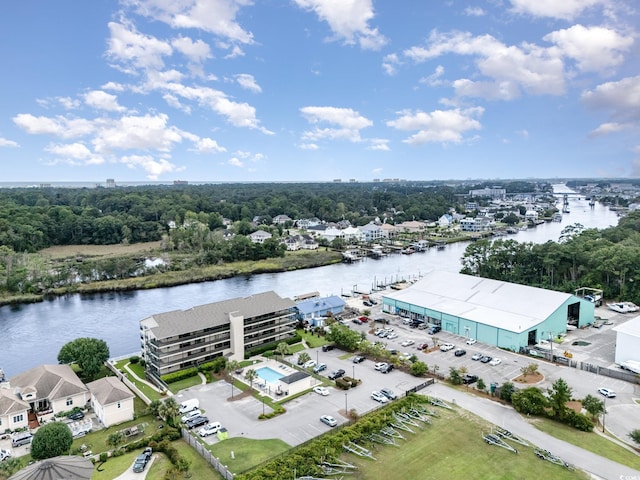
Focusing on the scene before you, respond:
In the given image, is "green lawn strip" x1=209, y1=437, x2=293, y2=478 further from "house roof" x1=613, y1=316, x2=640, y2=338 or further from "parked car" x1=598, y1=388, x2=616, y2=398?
"house roof" x1=613, y1=316, x2=640, y2=338

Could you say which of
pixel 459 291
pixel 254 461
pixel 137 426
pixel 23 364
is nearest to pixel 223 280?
pixel 23 364

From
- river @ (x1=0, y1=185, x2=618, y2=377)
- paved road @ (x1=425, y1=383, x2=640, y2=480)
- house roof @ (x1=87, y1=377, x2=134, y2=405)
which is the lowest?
river @ (x1=0, y1=185, x2=618, y2=377)

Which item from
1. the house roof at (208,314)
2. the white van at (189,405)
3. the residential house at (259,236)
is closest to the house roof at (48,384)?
the house roof at (208,314)

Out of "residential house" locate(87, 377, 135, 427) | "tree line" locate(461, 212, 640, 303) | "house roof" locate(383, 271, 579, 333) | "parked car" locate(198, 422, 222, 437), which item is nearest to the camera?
"parked car" locate(198, 422, 222, 437)

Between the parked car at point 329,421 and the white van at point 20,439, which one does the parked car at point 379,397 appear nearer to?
the parked car at point 329,421

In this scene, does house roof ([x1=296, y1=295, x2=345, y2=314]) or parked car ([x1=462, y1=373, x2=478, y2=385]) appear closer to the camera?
parked car ([x1=462, y1=373, x2=478, y2=385])

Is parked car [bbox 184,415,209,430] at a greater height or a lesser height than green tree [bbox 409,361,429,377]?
lesser

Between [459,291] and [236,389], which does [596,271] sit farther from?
[236,389]

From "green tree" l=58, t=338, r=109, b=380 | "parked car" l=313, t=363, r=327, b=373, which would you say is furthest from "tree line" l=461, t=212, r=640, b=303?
"green tree" l=58, t=338, r=109, b=380
